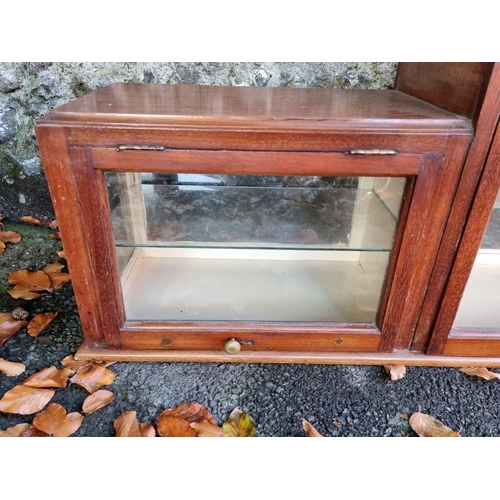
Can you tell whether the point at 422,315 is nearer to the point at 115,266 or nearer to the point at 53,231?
the point at 115,266

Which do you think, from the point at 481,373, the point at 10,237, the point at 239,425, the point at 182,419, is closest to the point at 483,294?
the point at 481,373

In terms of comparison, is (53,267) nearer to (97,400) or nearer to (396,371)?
(97,400)

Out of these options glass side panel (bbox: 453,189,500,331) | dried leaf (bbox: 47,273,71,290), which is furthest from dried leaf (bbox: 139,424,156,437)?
glass side panel (bbox: 453,189,500,331)

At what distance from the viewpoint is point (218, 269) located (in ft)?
3.42

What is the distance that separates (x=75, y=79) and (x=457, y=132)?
43.7 inches

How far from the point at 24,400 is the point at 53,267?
1.63ft

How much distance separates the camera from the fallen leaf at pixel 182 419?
0.82 m

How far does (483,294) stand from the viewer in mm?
1009

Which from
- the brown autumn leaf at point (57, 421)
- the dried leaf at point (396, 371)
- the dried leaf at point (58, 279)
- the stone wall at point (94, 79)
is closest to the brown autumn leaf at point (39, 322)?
the dried leaf at point (58, 279)

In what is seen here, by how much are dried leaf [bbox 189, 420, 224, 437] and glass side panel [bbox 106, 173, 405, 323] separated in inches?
8.9

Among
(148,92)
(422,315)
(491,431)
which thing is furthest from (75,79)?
(491,431)

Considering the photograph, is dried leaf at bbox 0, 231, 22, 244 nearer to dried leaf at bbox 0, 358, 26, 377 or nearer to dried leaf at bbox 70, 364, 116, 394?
dried leaf at bbox 0, 358, 26, 377

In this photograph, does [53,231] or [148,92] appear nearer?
[148,92]

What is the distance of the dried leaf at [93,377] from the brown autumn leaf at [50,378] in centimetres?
2
